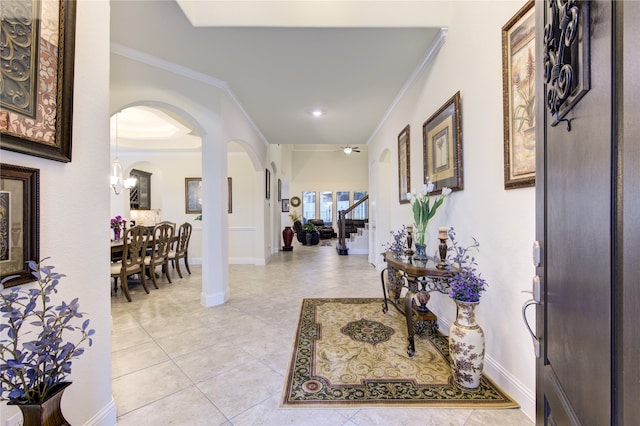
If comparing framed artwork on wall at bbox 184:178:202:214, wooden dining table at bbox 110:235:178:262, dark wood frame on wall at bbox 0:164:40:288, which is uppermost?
framed artwork on wall at bbox 184:178:202:214

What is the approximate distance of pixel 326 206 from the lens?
12.9 meters

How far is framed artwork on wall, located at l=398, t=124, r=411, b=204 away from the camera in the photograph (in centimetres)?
347

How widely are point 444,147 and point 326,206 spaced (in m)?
10.4

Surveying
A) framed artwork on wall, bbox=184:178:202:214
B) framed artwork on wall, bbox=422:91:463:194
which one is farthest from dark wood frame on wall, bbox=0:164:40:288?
framed artwork on wall, bbox=184:178:202:214

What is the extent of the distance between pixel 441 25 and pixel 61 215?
10.1ft

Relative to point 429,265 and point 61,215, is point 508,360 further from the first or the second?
point 61,215

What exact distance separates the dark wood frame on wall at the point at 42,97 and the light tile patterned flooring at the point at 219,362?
155 cm

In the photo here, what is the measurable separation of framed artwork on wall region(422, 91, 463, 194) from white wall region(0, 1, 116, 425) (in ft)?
8.09

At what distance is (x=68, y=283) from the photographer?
4.06ft

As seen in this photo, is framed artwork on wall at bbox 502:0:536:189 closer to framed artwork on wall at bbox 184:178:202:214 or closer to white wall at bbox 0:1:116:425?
white wall at bbox 0:1:116:425

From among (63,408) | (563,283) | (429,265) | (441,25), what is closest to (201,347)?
(63,408)

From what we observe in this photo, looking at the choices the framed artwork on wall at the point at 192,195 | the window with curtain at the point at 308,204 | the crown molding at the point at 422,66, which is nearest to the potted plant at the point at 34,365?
the crown molding at the point at 422,66

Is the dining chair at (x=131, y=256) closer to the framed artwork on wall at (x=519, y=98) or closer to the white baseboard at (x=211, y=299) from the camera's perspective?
the white baseboard at (x=211, y=299)

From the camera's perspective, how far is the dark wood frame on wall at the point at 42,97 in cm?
101
